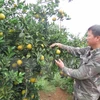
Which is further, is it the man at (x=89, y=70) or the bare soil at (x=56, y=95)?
the bare soil at (x=56, y=95)

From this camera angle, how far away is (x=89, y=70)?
226 cm

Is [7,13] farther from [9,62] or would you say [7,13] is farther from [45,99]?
[45,99]

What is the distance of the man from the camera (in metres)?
2.27

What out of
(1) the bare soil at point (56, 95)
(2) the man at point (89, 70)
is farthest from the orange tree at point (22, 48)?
(1) the bare soil at point (56, 95)

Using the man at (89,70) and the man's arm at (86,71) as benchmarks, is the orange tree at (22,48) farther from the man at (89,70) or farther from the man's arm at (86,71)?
the man's arm at (86,71)

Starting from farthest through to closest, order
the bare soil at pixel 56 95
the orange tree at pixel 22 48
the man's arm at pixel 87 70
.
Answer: the bare soil at pixel 56 95 → the man's arm at pixel 87 70 → the orange tree at pixel 22 48

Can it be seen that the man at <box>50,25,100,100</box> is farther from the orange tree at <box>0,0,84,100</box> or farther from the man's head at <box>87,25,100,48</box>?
the orange tree at <box>0,0,84,100</box>

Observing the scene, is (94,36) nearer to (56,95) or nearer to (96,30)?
(96,30)

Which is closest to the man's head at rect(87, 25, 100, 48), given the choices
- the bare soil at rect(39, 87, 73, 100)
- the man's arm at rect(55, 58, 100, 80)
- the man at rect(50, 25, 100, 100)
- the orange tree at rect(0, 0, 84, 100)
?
the man at rect(50, 25, 100, 100)

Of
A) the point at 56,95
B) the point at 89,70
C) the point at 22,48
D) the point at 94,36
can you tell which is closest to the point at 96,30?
the point at 94,36

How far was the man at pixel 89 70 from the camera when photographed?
89.3 inches

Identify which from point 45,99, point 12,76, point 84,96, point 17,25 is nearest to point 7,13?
point 17,25

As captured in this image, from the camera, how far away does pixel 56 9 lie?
9.28 ft

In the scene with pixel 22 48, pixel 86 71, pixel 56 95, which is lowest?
pixel 56 95
